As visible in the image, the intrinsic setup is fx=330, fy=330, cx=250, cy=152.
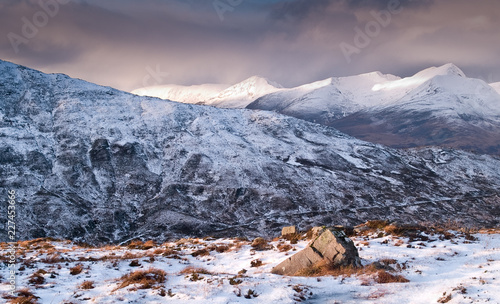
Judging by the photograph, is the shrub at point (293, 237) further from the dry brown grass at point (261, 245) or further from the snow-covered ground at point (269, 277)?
the dry brown grass at point (261, 245)

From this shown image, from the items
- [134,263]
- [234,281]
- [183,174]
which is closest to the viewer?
[234,281]

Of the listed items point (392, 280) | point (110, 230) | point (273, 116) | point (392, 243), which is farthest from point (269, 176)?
point (392, 280)

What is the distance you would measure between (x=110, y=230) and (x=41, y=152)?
2685cm

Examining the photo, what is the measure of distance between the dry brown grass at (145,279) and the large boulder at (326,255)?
18.2ft

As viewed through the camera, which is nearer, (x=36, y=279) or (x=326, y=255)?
(x=36, y=279)

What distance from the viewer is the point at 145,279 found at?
14.1 metres

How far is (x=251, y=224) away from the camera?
55469 mm

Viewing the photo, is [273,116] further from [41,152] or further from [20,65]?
[20,65]

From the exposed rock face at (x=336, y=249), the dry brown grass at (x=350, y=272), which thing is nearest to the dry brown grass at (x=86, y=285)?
the dry brown grass at (x=350, y=272)

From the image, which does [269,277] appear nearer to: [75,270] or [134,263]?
[134,263]

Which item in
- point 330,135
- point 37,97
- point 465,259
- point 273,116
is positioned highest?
point 37,97

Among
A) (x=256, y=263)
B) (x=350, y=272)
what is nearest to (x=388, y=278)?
(x=350, y=272)

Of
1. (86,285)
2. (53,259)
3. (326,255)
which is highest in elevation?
(53,259)

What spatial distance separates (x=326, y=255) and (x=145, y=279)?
8390 millimetres
